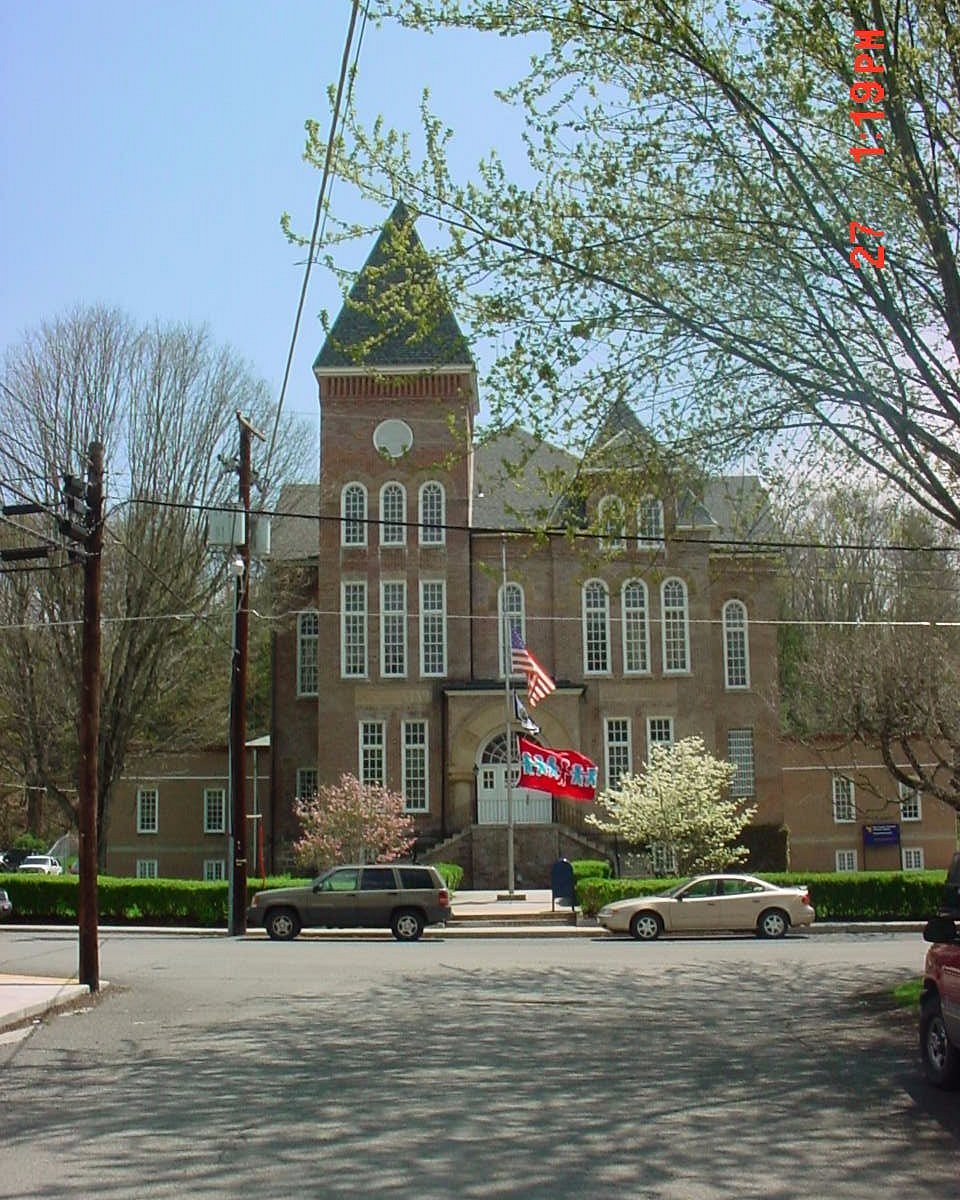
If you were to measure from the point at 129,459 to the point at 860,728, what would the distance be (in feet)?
65.8

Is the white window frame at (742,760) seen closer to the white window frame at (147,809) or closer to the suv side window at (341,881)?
the suv side window at (341,881)

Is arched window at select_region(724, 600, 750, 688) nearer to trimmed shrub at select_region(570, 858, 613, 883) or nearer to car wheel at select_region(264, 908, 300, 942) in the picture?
trimmed shrub at select_region(570, 858, 613, 883)

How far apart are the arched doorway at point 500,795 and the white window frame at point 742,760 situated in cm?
637

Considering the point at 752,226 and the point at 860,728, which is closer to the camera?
the point at 752,226

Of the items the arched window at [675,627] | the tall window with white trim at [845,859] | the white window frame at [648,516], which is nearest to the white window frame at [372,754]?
the arched window at [675,627]

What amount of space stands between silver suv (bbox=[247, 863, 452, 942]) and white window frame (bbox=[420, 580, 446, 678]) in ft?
53.1

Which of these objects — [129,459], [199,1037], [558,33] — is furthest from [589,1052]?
[129,459]

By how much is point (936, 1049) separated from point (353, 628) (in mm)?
34545

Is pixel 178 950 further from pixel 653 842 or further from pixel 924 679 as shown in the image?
pixel 924 679

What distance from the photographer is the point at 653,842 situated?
35781mm

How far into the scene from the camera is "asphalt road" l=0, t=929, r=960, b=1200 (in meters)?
8.06

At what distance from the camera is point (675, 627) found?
→ 4481 centimetres

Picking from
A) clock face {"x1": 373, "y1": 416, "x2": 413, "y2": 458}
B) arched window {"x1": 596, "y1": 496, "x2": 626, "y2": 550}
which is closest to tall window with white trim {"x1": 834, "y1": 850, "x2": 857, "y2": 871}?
clock face {"x1": 373, "y1": 416, "x2": 413, "y2": 458}
